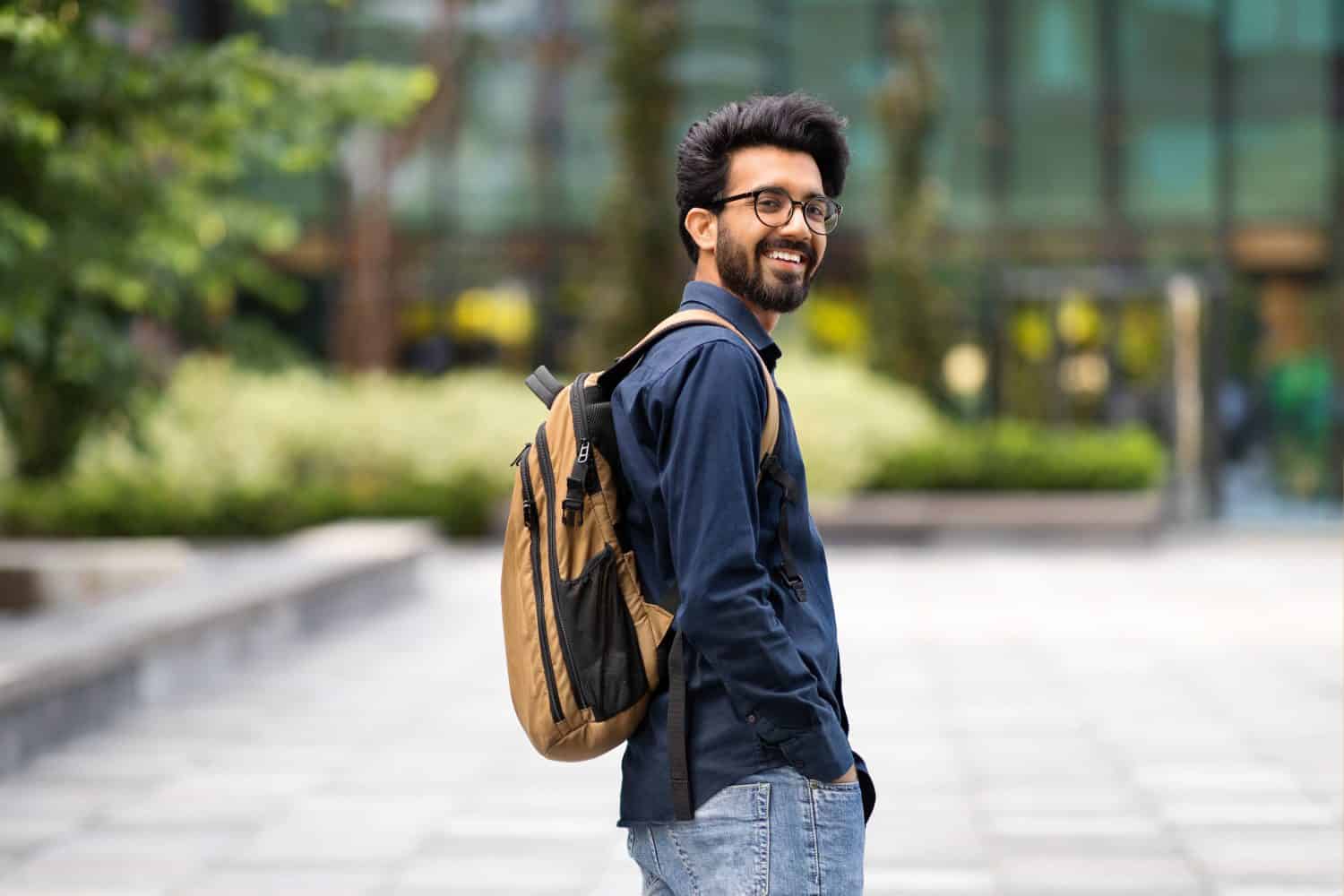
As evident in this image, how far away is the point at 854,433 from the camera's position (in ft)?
65.2

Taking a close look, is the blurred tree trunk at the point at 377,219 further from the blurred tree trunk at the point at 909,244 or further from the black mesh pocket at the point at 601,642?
the black mesh pocket at the point at 601,642

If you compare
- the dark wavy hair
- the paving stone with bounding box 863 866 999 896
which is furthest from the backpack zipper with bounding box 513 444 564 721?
the paving stone with bounding box 863 866 999 896

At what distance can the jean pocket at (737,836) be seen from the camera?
2828 millimetres

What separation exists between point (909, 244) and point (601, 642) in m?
→ 21.0

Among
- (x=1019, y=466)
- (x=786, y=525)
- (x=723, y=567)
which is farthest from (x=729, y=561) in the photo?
(x=1019, y=466)

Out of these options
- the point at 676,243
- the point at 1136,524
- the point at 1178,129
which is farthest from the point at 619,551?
the point at 1178,129

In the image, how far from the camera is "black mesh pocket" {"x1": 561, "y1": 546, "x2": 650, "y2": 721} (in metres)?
2.90

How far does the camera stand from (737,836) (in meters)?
2.83

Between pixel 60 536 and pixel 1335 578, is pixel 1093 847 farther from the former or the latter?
pixel 60 536

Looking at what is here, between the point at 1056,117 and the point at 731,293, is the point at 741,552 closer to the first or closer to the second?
the point at 731,293

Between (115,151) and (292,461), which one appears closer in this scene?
(115,151)

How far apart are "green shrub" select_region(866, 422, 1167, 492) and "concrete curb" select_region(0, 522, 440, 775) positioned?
684 centimetres

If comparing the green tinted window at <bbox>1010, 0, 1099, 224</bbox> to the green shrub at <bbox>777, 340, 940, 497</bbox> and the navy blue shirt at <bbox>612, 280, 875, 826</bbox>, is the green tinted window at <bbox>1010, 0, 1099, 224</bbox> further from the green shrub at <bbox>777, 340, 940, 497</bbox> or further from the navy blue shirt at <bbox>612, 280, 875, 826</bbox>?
the navy blue shirt at <bbox>612, 280, 875, 826</bbox>

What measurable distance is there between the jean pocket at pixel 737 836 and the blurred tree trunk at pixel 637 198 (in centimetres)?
1814
